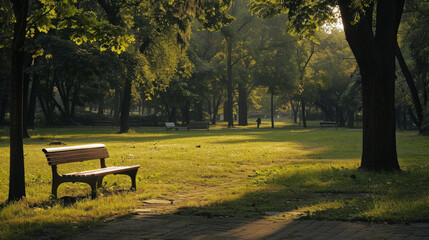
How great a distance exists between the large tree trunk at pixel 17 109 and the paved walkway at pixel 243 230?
2.54 metres

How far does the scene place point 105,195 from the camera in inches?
370

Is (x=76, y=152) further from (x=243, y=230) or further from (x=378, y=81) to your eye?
(x=378, y=81)

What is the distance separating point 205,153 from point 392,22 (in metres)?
9.00

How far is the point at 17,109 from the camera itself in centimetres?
846

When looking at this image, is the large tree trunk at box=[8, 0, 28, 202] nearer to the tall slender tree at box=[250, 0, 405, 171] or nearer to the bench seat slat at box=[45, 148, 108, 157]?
the bench seat slat at box=[45, 148, 108, 157]

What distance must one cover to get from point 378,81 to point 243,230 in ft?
24.2

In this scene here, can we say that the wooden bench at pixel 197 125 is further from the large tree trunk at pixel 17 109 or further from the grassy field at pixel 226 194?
the large tree trunk at pixel 17 109

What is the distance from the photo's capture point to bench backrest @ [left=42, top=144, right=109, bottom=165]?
8.88 m

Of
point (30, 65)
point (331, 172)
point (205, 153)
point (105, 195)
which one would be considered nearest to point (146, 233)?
point (105, 195)

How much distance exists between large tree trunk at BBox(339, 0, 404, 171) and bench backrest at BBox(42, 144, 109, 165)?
6.70m

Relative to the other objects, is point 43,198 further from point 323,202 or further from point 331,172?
point 331,172

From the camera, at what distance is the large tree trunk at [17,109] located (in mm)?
8398

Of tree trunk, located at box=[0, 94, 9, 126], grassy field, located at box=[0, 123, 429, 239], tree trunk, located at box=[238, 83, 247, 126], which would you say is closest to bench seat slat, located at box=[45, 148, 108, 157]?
grassy field, located at box=[0, 123, 429, 239]

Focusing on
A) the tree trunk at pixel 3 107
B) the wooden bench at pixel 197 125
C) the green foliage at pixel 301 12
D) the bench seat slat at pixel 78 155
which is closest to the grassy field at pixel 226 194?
the bench seat slat at pixel 78 155
